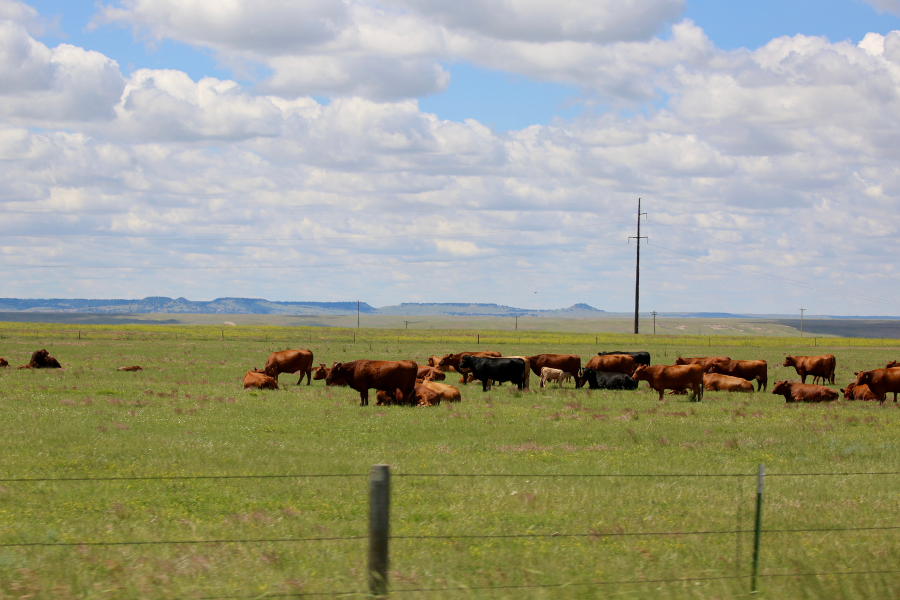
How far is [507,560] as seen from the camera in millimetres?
8930

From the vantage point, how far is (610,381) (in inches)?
1325

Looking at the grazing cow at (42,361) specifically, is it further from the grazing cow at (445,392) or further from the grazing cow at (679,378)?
the grazing cow at (679,378)

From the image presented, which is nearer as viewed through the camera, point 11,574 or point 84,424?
point 11,574

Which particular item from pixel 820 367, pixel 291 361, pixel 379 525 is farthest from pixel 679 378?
pixel 379 525

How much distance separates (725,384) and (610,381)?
4707 millimetres

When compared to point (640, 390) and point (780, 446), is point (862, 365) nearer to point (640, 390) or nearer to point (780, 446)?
point (640, 390)

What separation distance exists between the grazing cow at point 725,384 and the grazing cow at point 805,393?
322cm

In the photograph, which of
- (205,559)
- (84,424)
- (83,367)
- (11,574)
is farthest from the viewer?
(83,367)

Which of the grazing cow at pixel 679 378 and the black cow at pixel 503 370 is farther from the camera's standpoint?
the black cow at pixel 503 370

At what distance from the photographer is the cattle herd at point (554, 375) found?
2689cm

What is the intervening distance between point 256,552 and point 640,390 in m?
26.0

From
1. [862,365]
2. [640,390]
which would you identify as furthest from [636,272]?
[640,390]

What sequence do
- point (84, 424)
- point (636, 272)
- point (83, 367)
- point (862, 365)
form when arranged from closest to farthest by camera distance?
point (84, 424) → point (83, 367) → point (862, 365) → point (636, 272)

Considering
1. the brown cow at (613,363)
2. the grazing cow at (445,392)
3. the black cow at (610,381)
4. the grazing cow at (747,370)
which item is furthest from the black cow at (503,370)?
the grazing cow at (747,370)
